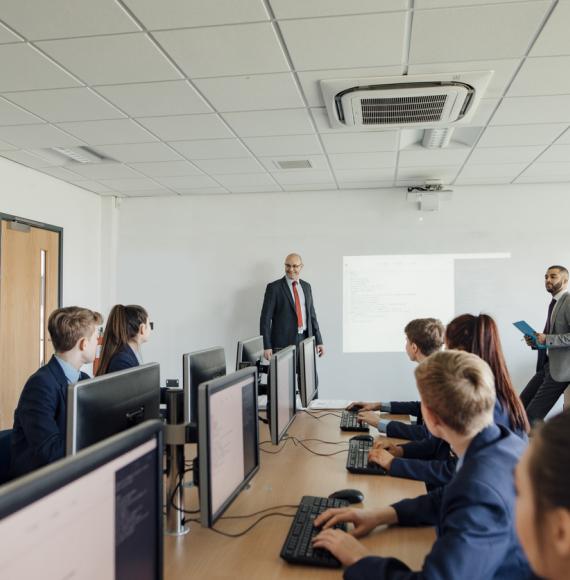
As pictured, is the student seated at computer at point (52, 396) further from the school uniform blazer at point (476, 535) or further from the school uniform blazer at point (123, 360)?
the school uniform blazer at point (476, 535)

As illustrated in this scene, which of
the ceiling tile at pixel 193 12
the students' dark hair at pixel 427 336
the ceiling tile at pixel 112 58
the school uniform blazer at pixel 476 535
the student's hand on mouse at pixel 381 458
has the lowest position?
the student's hand on mouse at pixel 381 458

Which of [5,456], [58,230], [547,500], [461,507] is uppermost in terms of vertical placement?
[58,230]

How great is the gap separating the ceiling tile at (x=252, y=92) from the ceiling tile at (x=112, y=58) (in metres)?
0.25

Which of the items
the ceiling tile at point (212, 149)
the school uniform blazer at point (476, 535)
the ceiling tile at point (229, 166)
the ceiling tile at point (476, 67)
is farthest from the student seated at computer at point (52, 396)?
the ceiling tile at point (229, 166)

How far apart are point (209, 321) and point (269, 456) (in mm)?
3760

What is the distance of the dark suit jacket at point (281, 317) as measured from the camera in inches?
209

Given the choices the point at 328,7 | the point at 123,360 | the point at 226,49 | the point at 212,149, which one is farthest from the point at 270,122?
the point at 123,360

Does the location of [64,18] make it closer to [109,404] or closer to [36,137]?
[109,404]

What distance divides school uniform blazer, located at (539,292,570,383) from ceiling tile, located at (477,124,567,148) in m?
1.30

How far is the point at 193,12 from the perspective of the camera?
86.8 inches

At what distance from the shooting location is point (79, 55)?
8.43 ft

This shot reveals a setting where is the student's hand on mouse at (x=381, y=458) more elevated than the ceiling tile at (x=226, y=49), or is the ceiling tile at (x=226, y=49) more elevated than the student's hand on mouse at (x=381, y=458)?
the ceiling tile at (x=226, y=49)

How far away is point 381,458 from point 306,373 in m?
0.84

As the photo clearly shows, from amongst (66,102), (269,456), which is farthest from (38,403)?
(66,102)
